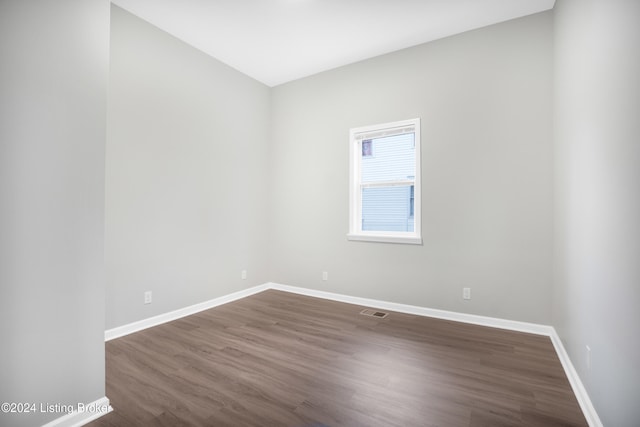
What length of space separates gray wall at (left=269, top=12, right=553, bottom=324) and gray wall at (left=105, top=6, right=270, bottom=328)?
91 centimetres

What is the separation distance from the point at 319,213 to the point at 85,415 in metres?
3.08

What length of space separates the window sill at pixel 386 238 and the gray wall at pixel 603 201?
1.38 m

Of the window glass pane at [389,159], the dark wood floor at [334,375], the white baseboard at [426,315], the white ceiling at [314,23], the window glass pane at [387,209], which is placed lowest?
the dark wood floor at [334,375]

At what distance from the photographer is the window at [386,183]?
11.9 ft

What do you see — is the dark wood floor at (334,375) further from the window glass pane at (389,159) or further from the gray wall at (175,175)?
the window glass pane at (389,159)

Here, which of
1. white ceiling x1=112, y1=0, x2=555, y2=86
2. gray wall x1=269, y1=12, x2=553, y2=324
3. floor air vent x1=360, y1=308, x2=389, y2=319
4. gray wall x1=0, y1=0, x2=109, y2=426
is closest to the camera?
gray wall x1=0, y1=0, x2=109, y2=426

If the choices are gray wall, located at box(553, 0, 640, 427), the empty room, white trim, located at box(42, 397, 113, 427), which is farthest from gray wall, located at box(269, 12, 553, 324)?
white trim, located at box(42, 397, 113, 427)

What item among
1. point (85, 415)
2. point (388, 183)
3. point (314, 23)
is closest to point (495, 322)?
point (388, 183)


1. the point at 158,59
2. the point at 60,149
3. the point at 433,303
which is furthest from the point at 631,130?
the point at 158,59

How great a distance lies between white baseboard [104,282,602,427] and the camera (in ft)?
6.21

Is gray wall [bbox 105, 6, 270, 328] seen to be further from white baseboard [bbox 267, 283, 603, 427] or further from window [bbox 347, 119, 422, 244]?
window [bbox 347, 119, 422, 244]

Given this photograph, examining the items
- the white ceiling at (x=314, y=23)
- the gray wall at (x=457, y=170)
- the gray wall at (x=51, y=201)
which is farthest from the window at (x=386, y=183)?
the gray wall at (x=51, y=201)

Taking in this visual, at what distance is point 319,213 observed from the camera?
4254mm

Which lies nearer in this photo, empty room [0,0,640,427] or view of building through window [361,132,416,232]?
empty room [0,0,640,427]
